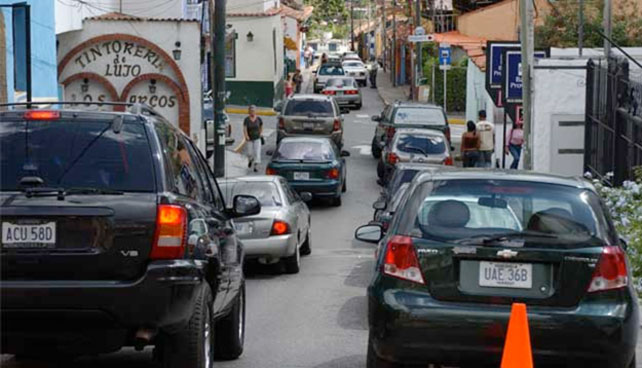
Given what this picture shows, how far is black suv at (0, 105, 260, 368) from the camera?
7.05m

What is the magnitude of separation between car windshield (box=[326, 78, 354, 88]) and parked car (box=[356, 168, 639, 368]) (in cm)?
4777

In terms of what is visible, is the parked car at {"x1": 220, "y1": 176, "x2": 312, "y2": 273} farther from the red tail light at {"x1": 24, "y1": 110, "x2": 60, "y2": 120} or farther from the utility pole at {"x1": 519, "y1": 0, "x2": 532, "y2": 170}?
the red tail light at {"x1": 24, "y1": 110, "x2": 60, "y2": 120}

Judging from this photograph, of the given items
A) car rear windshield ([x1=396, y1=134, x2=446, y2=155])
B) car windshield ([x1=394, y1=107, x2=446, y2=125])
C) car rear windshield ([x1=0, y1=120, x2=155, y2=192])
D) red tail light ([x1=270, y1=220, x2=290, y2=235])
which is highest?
car rear windshield ([x1=0, y1=120, x2=155, y2=192])

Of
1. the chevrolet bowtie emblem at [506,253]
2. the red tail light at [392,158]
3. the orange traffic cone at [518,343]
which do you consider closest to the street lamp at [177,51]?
the red tail light at [392,158]

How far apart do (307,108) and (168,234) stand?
27.2 metres

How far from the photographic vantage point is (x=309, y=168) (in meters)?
25.3

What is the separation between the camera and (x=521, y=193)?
25.4 ft

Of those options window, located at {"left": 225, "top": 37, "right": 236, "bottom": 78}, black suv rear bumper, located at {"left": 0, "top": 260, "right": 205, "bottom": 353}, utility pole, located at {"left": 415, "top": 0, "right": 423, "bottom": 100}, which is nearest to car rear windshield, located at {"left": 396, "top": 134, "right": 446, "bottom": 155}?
black suv rear bumper, located at {"left": 0, "top": 260, "right": 205, "bottom": 353}

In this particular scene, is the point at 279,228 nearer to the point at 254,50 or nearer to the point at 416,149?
the point at 416,149

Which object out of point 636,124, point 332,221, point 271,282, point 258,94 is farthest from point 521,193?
point 258,94

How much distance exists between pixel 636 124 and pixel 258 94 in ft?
114

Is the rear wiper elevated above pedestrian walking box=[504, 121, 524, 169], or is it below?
above

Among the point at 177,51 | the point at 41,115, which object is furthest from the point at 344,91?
the point at 41,115

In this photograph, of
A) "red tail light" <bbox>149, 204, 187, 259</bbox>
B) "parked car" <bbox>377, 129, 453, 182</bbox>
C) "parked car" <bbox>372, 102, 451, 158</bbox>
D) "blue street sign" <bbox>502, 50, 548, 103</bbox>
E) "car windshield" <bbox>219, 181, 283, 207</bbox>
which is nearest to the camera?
"red tail light" <bbox>149, 204, 187, 259</bbox>
